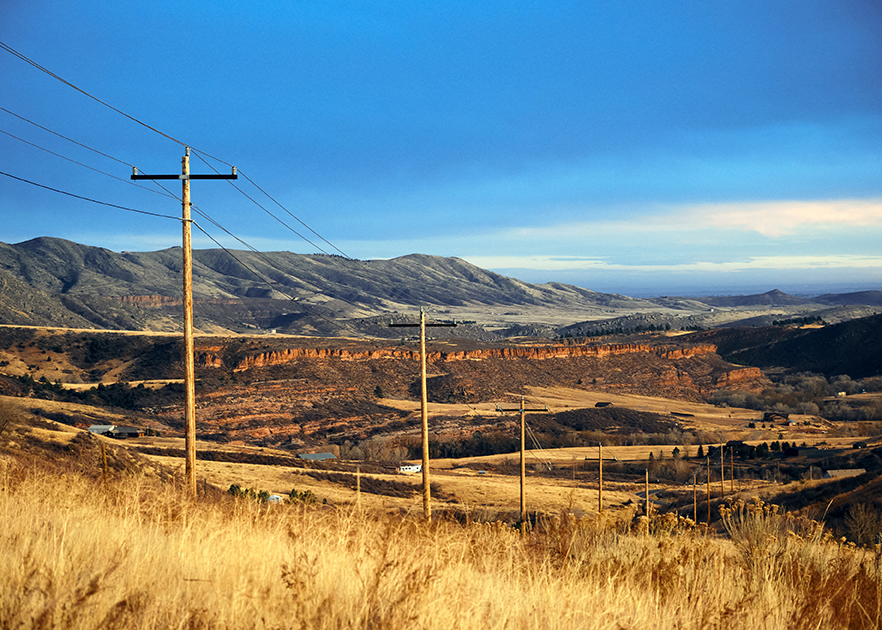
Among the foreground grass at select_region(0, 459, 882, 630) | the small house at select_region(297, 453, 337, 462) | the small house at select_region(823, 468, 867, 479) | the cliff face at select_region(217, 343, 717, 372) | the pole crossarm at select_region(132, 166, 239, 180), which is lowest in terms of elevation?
the small house at select_region(297, 453, 337, 462)

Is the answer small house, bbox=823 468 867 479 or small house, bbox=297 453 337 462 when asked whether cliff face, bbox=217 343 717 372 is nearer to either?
small house, bbox=297 453 337 462

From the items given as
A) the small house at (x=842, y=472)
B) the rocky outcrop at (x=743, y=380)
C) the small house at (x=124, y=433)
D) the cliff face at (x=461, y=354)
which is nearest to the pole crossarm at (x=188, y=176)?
the small house at (x=124, y=433)

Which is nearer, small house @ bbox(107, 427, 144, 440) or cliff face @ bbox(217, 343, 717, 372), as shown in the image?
small house @ bbox(107, 427, 144, 440)

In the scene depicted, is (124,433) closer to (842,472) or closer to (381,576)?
(842,472)

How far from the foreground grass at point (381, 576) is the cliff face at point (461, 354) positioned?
2803 inches

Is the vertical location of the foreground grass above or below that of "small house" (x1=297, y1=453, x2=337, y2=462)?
above

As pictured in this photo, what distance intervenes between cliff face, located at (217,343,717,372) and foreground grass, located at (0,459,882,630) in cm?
7119

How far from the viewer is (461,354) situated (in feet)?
301

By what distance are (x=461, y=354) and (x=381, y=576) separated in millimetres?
87312

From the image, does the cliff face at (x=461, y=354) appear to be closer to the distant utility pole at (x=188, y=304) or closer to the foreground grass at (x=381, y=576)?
the distant utility pole at (x=188, y=304)

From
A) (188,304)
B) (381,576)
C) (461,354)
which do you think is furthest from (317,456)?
(381,576)

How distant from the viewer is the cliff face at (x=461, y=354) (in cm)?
7688

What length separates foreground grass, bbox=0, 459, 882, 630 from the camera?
3.83 metres

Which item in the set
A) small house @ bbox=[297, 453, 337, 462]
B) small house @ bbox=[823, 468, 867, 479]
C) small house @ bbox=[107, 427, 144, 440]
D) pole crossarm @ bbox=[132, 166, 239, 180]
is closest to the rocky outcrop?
small house @ bbox=[823, 468, 867, 479]
